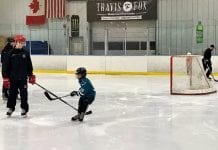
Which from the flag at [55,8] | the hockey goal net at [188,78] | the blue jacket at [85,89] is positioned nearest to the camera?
the blue jacket at [85,89]

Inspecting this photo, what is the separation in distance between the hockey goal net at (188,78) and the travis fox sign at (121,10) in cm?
1034

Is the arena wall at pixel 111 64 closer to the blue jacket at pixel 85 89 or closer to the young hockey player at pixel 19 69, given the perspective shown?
the young hockey player at pixel 19 69

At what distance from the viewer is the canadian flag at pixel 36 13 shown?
24859 millimetres

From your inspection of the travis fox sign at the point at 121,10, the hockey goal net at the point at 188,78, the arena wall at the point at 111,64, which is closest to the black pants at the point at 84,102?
the hockey goal net at the point at 188,78

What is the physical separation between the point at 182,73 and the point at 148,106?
301 centimetres

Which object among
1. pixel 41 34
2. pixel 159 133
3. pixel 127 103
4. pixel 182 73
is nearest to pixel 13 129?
pixel 159 133

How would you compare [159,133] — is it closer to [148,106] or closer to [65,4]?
[148,106]

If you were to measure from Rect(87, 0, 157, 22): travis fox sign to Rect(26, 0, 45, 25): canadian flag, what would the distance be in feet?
8.01

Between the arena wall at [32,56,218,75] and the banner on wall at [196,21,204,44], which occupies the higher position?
the banner on wall at [196,21,204,44]

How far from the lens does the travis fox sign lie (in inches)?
916

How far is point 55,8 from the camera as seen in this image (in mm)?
24609

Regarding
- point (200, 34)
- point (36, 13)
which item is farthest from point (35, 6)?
point (200, 34)

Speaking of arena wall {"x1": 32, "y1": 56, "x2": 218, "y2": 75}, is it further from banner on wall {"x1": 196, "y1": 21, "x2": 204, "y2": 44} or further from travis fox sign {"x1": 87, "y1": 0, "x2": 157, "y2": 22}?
travis fox sign {"x1": 87, "y1": 0, "x2": 157, "y2": 22}

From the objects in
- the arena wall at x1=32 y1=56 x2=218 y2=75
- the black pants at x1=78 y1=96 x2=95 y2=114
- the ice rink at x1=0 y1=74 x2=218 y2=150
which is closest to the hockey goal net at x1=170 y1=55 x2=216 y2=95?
the ice rink at x1=0 y1=74 x2=218 y2=150
